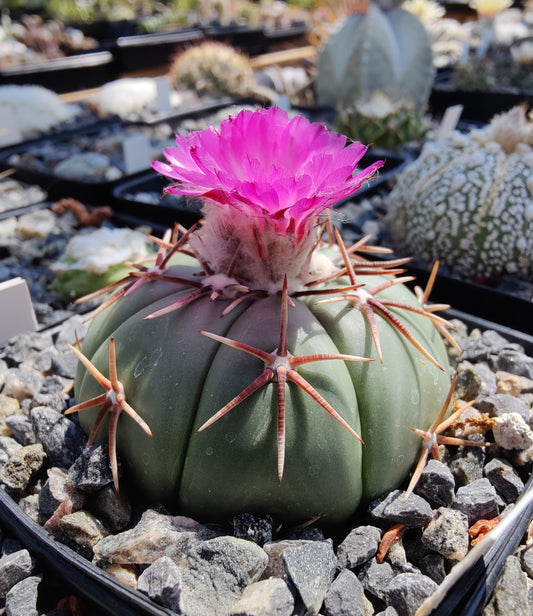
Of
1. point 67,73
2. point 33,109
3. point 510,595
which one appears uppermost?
point 67,73

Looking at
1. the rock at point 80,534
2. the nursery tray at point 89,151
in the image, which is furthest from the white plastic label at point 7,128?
the rock at point 80,534

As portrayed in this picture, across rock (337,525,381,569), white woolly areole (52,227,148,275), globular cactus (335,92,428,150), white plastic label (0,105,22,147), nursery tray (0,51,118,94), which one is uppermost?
nursery tray (0,51,118,94)

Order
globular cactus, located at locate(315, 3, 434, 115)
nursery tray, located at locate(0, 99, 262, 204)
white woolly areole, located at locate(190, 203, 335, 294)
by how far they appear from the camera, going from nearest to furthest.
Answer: white woolly areole, located at locate(190, 203, 335, 294) < nursery tray, located at locate(0, 99, 262, 204) < globular cactus, located at locate(315, 3, 434, 115)

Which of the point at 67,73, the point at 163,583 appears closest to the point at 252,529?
the point at 163,583

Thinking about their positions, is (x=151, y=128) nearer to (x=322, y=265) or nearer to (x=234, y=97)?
(x=234, y=97)

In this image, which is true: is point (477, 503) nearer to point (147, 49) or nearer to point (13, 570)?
point (13, 570)

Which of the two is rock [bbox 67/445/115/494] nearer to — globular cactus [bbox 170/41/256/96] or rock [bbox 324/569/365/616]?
rock [bbox 324/569/365/616]

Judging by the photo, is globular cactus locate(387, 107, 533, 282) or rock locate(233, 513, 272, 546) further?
globular cactus locate(387, 107, 533, 282)

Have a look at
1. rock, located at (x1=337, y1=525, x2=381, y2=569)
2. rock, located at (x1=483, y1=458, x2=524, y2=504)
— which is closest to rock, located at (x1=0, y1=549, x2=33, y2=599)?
rock, located at (x1=337, y1=525, x2=381, y2=569)
